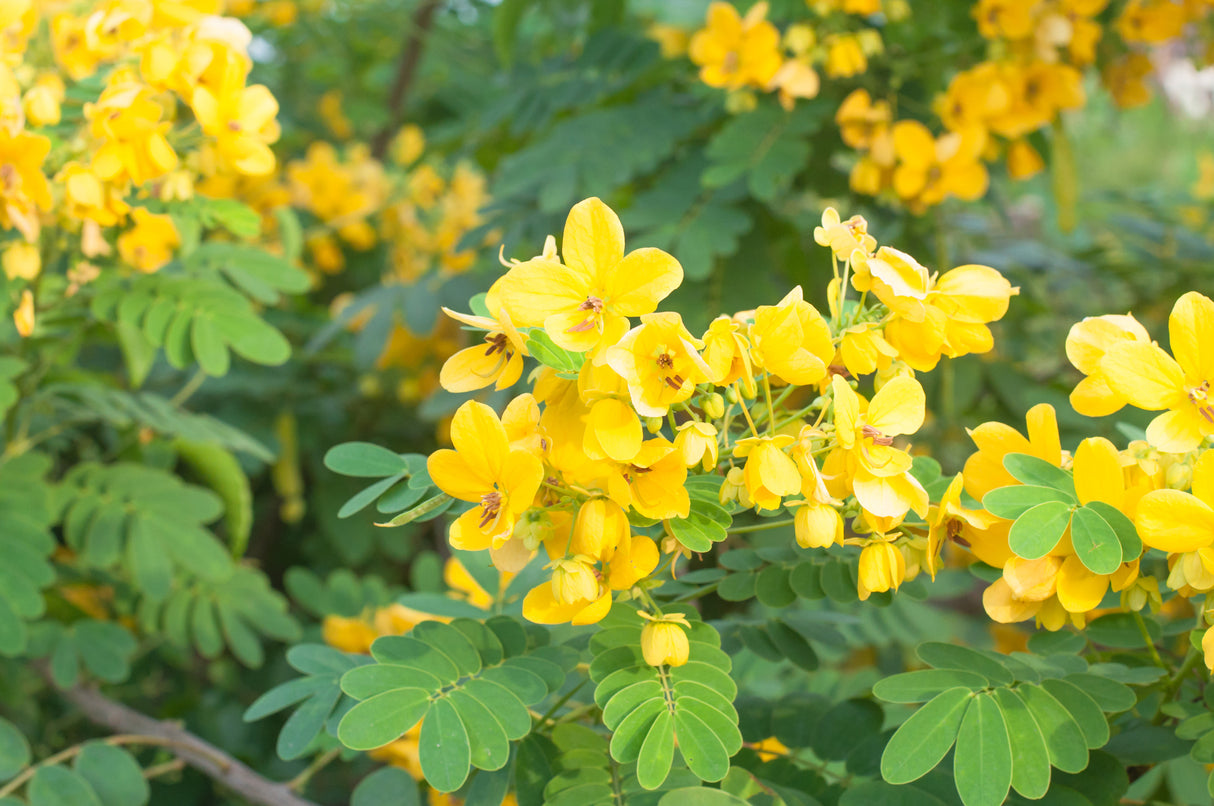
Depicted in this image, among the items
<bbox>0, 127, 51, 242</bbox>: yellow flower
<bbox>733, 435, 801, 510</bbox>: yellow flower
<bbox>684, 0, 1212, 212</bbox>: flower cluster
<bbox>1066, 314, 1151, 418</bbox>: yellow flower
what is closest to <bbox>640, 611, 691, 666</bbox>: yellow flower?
<bbox>733, 435, 801, 510</bbox>: yellow flower

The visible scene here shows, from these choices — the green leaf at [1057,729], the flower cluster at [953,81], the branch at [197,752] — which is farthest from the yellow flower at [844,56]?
the branch at [197,752]

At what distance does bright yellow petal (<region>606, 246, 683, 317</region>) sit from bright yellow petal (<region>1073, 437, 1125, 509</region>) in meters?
0.31

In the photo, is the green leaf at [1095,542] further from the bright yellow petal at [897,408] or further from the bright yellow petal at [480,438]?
the bright yellow petal at [480,438]

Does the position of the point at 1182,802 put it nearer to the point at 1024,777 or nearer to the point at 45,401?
the point at 1024,777

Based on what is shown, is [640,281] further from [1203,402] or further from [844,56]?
[844,56]

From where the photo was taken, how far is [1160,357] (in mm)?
656

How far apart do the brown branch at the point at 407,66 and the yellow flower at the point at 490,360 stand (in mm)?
1987

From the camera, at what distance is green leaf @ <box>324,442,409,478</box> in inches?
31.3

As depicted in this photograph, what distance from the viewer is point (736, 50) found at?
1505mm

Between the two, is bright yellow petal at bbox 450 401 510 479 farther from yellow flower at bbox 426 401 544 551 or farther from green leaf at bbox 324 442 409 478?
green leaf at bbox 324 442 409 478

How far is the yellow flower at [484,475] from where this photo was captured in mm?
633

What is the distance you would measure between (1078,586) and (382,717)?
1.65 ft

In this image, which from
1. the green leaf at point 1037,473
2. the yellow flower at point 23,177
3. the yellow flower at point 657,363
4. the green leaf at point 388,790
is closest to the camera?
the yellow flower at point 657,363

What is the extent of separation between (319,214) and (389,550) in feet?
3.38
